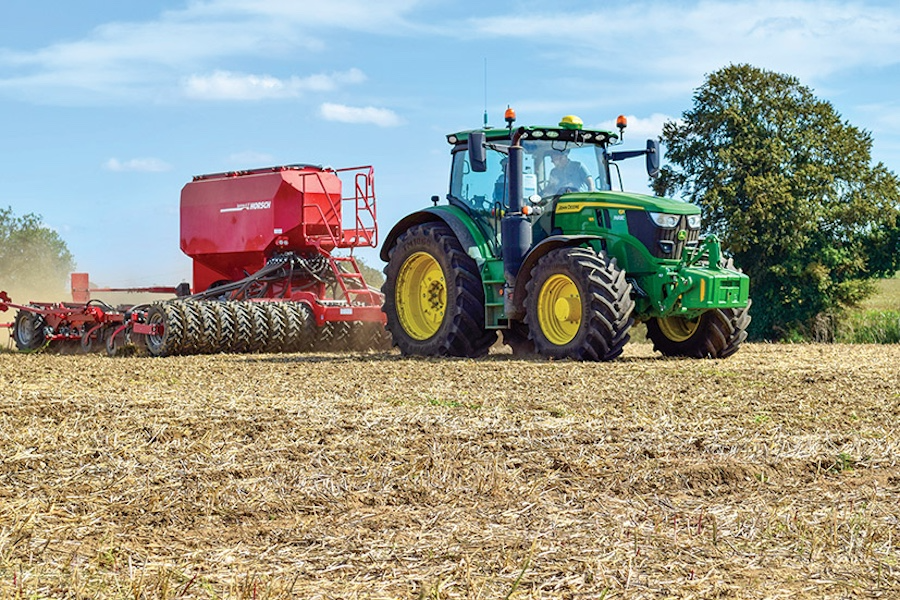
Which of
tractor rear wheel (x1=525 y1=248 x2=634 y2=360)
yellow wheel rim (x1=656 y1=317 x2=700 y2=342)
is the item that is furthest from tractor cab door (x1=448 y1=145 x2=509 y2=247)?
yellow wheel rim (x1=656 y1=317 x2=700 y2=342)

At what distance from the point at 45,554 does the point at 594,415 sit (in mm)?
4161

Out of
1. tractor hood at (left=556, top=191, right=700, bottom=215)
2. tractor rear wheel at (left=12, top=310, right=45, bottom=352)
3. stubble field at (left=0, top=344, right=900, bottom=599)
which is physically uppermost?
tractor hood at (left=556, top=191, right=700, bottom=215)

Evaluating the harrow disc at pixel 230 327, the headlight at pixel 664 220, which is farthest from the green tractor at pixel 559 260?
the harrow disc at pixel 230 327

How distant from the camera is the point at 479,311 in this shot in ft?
42.7

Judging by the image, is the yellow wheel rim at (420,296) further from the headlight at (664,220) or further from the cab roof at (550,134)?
the headlight at (664,220)

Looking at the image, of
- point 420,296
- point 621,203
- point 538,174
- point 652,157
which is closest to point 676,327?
point 621,203

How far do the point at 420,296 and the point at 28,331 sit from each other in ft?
21.6

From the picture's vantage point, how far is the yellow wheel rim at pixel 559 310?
39.3 ft

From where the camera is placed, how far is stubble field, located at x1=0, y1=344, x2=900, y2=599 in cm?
383

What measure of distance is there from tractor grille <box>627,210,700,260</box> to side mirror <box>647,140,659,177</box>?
127 centimetres

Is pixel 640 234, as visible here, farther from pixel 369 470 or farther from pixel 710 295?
pixel 369 470

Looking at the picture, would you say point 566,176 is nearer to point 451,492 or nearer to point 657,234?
point 657,234

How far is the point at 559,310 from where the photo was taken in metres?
12.1

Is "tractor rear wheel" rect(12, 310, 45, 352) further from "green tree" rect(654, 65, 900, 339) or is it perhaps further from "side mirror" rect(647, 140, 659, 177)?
"green tree" rect(654, 65, 900, 339)
